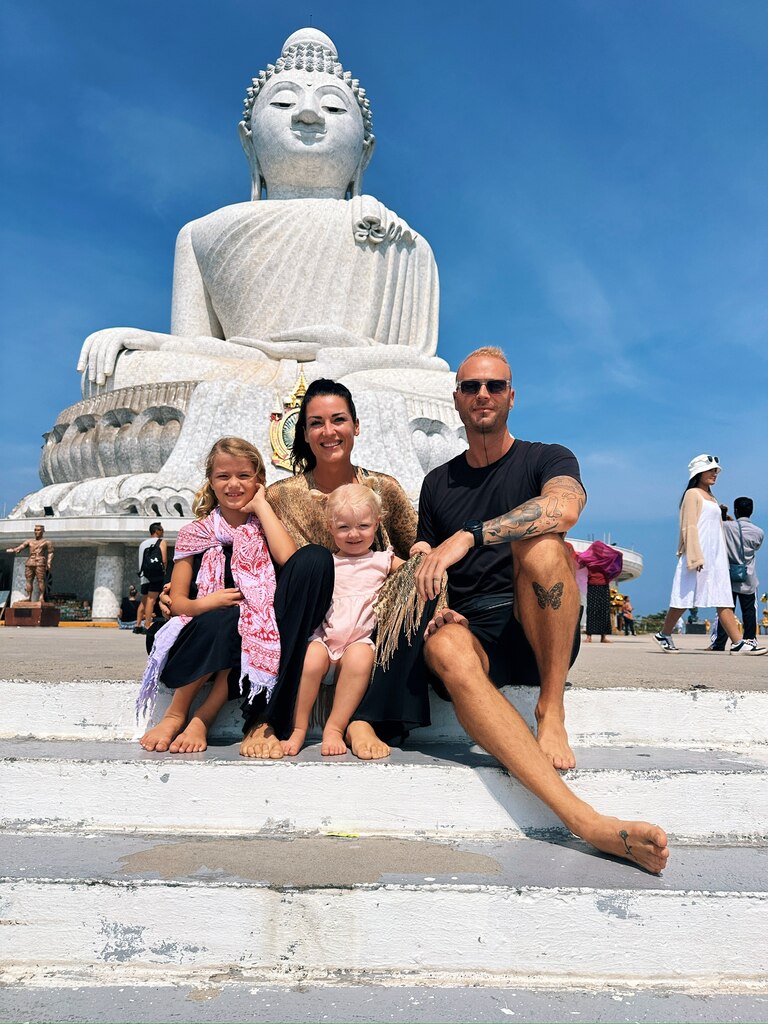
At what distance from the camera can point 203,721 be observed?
2.49 meters

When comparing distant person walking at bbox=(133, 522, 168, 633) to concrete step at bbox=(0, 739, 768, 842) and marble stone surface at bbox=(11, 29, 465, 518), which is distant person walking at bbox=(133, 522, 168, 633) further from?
concrete step at bbox=(0, 739, 768, 842)

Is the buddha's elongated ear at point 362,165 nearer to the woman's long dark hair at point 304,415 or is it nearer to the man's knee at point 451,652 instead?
the woman's long dark hair at point 304,415

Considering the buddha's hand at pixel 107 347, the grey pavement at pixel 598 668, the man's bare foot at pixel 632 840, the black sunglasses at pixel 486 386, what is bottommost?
the man's bare foot at pixel 632 840

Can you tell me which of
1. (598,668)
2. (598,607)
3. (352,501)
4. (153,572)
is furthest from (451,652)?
(598,607)

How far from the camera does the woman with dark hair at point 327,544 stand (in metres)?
2.35

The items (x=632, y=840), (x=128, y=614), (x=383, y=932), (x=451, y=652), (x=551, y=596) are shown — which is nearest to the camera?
(x=383, y=932)

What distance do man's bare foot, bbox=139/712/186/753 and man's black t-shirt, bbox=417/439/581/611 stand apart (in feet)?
2.89

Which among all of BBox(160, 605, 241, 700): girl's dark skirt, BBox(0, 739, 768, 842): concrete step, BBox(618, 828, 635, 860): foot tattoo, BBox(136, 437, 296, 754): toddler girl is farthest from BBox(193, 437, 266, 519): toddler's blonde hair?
BBox(618, 828, 635, 860): foot tattoo

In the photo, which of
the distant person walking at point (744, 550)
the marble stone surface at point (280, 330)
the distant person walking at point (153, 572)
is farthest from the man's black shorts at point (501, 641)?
the marble stone surface at point (280, 330)

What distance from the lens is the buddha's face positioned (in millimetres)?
16219

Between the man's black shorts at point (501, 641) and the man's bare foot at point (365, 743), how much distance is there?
0.26 metres

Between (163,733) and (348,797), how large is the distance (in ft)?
2.12

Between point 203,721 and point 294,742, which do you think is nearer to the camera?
point 294,742

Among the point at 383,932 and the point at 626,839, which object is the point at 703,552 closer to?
the point at 626,839
